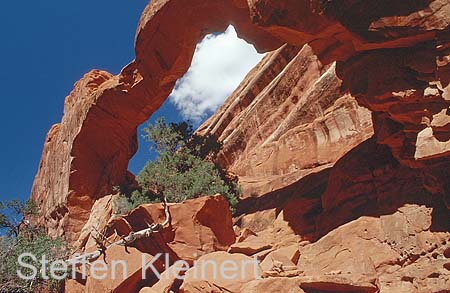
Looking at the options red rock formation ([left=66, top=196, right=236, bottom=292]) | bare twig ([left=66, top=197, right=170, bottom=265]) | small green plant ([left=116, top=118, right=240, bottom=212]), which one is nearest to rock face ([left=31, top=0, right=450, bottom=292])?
red rock formation ([left=66, top=196, right=236, bottom=292])

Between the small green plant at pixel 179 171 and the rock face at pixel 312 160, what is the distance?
48.0 inches

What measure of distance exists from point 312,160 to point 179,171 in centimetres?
607

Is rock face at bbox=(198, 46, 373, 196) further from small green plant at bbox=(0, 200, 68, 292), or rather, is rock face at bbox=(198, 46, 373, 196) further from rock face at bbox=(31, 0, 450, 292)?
small green plant at bbox=(0, 200, 68, 292)

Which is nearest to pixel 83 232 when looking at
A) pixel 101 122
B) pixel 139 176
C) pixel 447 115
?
pixel 139 176

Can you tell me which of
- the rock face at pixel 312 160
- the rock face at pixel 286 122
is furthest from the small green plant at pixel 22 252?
the rock face at pixel 286 122

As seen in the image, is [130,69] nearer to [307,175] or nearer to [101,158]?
[101,158]

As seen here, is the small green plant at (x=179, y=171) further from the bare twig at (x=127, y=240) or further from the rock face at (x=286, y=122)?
the bare twig at (x=127, y=240)

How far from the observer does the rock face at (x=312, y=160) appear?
414 inches

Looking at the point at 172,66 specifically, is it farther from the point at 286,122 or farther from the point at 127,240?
the point at 286,122

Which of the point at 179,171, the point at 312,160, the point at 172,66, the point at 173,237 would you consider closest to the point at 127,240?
the point at 173,237

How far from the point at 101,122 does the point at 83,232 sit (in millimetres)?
4880

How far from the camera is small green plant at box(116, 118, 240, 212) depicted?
18438mm

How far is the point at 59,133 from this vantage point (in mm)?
23141

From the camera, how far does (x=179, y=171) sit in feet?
66.0
